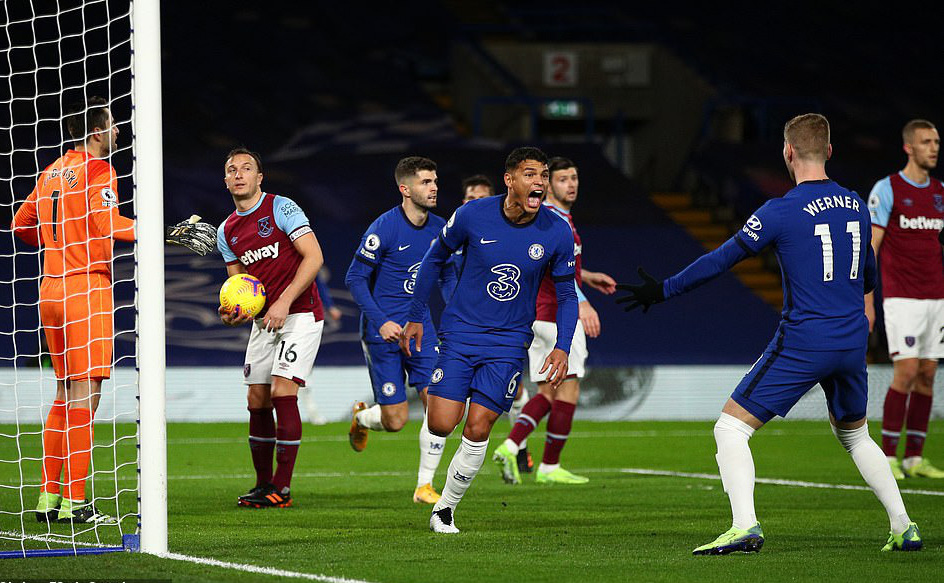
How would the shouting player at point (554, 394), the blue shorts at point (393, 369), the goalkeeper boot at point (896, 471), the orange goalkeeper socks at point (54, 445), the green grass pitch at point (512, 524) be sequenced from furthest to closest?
the goalkeeper boot at point (896, 471) < the shouting player at point (554, 394) < the blue shorts at point (393, 369) < the orange goalkeeper socks at point (54, 445) < the green grass pitch at point (512, 524)

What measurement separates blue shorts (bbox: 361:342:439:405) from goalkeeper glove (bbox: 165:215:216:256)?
1652mm

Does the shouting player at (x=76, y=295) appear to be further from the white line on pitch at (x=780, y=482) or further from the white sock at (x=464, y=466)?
the white line on pitch at (x=780, y=482)

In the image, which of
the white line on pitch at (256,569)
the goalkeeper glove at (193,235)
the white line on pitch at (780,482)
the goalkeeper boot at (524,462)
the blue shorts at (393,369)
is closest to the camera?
the white line on pitch at (256,569)

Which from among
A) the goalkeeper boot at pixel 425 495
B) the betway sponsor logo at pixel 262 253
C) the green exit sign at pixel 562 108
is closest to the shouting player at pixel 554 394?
the goalkeeper boot at pixel 425 495

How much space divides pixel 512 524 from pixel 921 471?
4284 millimetres

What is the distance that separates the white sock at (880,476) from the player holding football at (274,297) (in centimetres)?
323

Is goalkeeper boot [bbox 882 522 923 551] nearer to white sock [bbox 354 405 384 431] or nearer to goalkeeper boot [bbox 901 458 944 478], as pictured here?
white sock [bbox 354 405 384 431]

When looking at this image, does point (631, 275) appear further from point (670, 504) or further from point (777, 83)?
point (670, 504)

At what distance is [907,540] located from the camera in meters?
5.94

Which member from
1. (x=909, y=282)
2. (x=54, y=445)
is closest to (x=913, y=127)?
(x=909, y=282)

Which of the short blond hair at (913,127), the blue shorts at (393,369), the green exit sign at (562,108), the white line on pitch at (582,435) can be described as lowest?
the white line on pitch at (582,435)

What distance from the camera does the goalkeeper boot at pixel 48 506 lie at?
6750 millimetres

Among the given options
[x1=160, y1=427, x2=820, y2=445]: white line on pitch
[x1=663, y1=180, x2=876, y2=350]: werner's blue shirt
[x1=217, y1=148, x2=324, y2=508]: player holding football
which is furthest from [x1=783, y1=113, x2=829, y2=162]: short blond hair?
[x1=160, y1=427, x2=820, y2=445]: white line on pitch

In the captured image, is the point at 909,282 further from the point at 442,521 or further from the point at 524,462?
the point at 442,521
